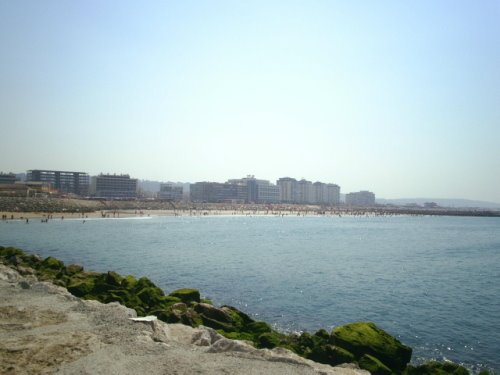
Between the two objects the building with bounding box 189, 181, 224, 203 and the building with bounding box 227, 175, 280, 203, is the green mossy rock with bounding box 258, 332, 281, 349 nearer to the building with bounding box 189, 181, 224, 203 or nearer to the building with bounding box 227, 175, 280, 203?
the building with bounding box 189, 181, 224, 203

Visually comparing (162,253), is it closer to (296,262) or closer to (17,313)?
(296,262)

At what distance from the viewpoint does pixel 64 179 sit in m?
146

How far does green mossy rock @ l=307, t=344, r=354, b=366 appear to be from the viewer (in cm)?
883

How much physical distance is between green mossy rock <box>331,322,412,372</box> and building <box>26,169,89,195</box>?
14826cm

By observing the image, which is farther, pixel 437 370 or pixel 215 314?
pixel 215 314

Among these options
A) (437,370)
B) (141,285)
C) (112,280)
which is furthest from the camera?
(112,280)

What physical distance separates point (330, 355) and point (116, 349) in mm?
4617

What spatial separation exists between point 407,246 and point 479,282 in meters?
19.8

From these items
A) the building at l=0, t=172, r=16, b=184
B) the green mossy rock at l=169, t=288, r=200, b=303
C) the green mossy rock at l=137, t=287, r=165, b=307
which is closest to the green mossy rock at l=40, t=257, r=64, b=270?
the green mossy rock at l=137, t=287, r=165, b=307

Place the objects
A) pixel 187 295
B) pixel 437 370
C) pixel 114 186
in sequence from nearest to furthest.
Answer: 1. pixel 437 370
2. pixel 187 295
3. pixel 114 186

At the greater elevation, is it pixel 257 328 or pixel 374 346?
pixel 374 346

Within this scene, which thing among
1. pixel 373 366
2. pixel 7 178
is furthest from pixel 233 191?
pixel 373 366

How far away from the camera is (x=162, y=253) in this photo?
3203 cm

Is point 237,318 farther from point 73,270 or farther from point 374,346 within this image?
point 73,270
